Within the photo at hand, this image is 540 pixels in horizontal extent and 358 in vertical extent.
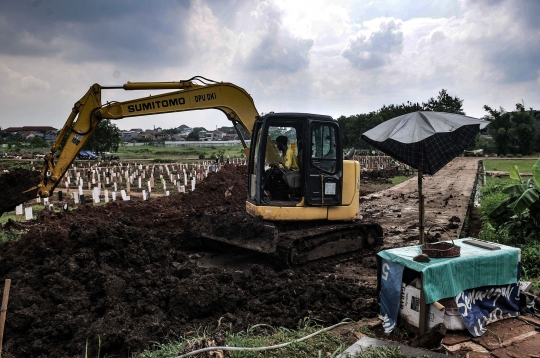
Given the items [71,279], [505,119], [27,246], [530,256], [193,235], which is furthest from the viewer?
[505,119]

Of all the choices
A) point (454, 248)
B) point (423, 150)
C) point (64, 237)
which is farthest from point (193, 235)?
point (454, 248)

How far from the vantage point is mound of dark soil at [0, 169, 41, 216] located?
24.2 ft

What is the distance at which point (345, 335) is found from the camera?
16.3 ft

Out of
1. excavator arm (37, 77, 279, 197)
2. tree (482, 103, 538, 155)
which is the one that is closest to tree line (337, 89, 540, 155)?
tree (482, 103, 538, 155)

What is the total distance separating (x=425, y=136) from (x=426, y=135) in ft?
0.12

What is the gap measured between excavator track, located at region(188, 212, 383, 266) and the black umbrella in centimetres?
186

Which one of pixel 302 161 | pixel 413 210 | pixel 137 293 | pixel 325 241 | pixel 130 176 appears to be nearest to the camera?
pixel 137 293

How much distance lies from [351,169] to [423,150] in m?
1.45

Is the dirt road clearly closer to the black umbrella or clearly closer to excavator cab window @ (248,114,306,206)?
the black umbrella

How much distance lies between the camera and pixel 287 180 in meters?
8.12

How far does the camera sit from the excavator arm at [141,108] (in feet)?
27.0

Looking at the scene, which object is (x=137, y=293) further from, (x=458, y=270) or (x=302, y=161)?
(x=458, y=270)

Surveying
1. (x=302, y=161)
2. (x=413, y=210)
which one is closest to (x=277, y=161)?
(x=302, y=161)

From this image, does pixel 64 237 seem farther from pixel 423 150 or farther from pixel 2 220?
pixel 423 150
